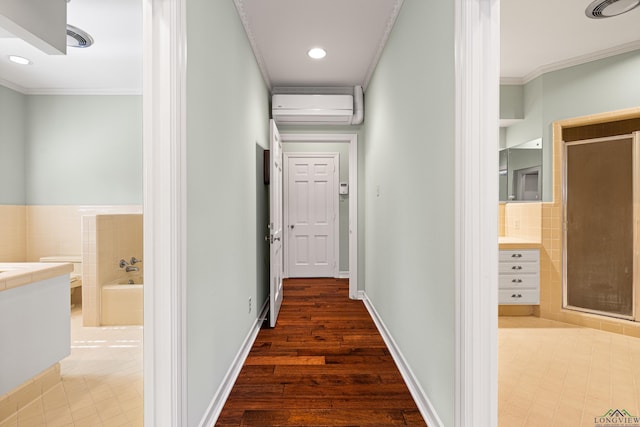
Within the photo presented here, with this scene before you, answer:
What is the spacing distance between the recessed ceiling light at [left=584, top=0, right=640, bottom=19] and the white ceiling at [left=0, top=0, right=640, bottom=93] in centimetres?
6

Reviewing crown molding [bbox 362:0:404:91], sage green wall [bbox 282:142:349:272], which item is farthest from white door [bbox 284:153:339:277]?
crown molding [bbox 362:0:404:91]

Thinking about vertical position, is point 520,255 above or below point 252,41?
below

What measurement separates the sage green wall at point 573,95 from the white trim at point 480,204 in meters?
2.77

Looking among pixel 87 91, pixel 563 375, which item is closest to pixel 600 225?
pixel 563 375

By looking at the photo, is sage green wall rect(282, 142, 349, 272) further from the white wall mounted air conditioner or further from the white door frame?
the white door frame

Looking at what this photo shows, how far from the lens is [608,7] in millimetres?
2445

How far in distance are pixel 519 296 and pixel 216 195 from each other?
3.18 metres

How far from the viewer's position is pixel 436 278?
1.69 metres

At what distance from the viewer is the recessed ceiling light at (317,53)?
3100 mm

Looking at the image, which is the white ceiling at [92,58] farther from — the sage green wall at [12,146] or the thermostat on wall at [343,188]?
the thermostat on wall at [343,188]

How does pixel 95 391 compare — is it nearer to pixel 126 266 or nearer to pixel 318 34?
pixel 126 266

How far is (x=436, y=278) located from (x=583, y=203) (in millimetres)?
2720

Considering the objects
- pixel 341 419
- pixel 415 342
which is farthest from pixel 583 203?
pixel 341 419

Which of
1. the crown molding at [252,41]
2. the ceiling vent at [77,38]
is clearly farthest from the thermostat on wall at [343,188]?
the ceiling vent at [77,38]
